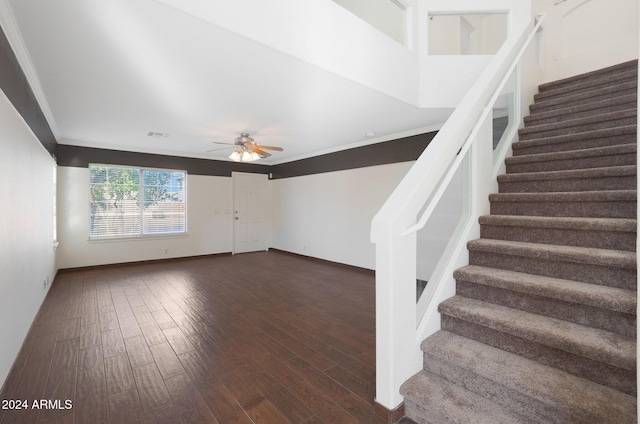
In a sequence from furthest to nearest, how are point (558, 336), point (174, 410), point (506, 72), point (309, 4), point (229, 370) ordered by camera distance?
point (506, 72)
point (309, 4)
point (229, 370)
point (174, 410)
point (558, 336)

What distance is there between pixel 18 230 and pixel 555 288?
12.6 feet

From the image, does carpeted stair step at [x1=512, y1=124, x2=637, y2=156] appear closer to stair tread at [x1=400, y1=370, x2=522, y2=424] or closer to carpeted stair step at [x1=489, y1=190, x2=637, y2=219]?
carpeted stair step at [x1=489, y1=190, x2=637, y2=219]

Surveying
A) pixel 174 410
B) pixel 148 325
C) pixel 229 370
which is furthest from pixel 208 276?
pixel 174 410

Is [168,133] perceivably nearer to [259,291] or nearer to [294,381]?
[259,291]

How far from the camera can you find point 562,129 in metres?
2.82

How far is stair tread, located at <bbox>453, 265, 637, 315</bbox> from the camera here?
1390 millimetres

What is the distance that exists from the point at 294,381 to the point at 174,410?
2.44 ft

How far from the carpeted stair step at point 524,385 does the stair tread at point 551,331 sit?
129 millimetres

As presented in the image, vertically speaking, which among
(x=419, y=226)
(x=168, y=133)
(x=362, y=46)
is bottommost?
(x=419, y=226)

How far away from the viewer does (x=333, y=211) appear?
6.11 meters

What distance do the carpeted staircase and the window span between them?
6.17 meters

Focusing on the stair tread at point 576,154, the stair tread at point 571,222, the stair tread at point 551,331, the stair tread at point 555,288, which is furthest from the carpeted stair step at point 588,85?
the stair tread at point 551,331

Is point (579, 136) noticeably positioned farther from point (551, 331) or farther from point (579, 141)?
point (551, 331)

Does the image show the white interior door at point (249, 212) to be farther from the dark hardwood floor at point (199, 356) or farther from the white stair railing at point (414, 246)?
the white stair railing at point (414, 246)
